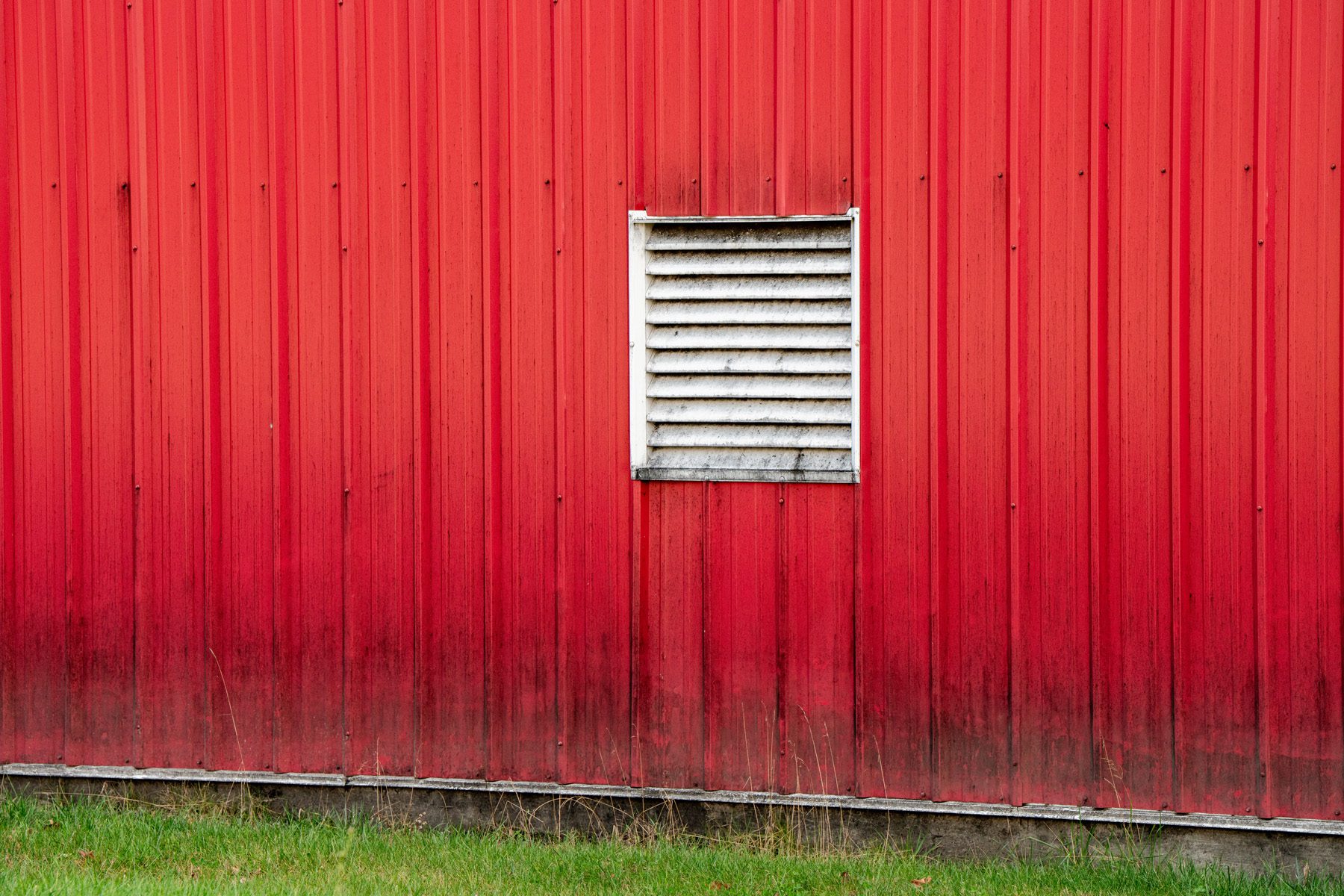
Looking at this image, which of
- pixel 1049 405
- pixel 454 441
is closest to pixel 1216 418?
pixel 1049 405

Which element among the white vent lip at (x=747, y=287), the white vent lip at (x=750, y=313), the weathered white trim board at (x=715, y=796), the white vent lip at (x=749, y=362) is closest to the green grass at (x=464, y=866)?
the weathered white trim board at (x=715, y=796)

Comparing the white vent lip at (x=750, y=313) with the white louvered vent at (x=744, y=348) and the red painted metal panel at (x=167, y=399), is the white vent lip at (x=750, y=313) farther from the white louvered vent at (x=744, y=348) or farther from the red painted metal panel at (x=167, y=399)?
the red painted metal panel at (x=167, y=399)

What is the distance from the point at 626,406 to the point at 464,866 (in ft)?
6.09

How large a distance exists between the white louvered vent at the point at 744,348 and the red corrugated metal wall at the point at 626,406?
0.29 ft

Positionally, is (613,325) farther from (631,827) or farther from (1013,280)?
(631,827)

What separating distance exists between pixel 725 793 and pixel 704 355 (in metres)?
1.77

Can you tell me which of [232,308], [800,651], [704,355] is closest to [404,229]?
[232,308]

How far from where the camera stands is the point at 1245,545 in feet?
14.5

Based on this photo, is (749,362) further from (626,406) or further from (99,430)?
(99,430)

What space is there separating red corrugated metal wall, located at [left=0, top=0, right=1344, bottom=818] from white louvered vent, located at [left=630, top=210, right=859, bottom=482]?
9 cm

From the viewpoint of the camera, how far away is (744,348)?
4.73 m

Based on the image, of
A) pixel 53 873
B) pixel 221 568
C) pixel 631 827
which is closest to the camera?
pixel 53 873

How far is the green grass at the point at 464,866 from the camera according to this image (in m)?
4.08

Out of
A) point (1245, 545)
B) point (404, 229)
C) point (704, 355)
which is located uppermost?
point (404, 229)
